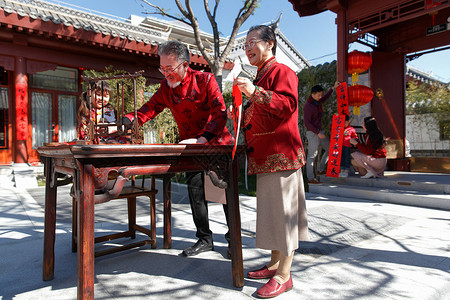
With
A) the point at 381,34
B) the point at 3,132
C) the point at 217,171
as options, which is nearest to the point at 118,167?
the point at 217,171

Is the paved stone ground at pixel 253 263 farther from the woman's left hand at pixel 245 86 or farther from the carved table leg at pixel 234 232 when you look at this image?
the woman's left hand at pixel 245 86

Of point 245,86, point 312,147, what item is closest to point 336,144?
point 312,147

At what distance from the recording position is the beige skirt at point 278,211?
1744 mm

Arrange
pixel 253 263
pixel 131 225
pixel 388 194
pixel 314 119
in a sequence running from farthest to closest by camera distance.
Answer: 1. pixel 314 119
2. pixel 388 194
3. pixel 131 225
4. pixel 253 263

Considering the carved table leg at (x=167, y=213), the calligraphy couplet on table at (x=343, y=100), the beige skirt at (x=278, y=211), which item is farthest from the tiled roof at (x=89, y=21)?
the beige skirt at (x=278, y=211)

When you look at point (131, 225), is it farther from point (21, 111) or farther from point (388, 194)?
point (21, 111)

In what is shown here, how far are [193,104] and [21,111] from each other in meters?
7.00

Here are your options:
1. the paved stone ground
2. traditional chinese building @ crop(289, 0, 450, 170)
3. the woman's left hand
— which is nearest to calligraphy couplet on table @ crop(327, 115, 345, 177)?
the paved stone ground

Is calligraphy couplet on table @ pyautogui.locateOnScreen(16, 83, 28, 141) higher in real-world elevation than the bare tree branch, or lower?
lower

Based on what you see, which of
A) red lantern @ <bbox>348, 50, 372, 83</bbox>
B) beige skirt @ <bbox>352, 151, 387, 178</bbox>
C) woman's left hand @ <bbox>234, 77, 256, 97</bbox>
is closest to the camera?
woman's left hand @ <bbox>234, 77, 256, 97</bbox>

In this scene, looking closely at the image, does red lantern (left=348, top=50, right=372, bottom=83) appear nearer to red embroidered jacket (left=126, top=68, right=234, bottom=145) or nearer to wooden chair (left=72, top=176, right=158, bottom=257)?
red embroidered jacket (left=126, top=68, right=234, bottom=145)

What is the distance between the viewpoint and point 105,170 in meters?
1.47

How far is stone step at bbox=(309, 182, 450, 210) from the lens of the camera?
3.99 metres

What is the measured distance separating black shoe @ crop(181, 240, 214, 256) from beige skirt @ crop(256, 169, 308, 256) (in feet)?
2.53
